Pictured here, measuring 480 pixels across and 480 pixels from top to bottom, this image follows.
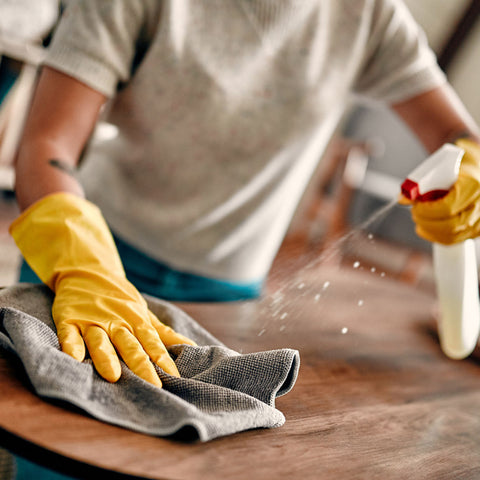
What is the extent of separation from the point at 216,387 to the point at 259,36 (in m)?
0.73

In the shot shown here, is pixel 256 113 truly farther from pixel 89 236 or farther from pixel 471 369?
pixel 471 369

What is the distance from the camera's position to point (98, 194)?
1.11 meters

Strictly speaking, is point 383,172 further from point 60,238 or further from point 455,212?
point 60,238

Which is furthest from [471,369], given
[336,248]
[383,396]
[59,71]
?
[59,71]

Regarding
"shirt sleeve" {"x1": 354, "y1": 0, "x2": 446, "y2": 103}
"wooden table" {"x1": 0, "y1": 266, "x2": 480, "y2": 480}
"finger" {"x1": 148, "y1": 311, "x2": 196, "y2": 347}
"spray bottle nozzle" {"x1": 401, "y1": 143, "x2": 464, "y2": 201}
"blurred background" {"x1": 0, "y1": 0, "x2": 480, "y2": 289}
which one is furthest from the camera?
"blurred background" {"x1": 0, "y1": 0, "x2": 480, "y2": 289}

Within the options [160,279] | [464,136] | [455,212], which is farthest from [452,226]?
[160,279]

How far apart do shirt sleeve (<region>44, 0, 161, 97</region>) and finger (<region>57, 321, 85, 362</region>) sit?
0.45 m

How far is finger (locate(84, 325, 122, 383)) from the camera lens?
0.56 metres

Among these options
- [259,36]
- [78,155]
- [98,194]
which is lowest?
[98,194]

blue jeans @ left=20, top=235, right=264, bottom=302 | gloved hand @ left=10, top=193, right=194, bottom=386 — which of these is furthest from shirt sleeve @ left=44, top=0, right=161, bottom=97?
blue jeans @ left=20, top=235, right=264, bottom=302

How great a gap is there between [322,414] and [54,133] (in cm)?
62

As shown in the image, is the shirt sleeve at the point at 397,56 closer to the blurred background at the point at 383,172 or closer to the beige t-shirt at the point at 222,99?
the beige t-shirt at the point at 222,99

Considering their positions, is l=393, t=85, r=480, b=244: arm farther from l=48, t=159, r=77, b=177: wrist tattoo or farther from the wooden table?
l=48, t=159, r=77, b=177: wrist tattoo

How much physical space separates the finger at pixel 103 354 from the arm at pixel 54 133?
29 centimetres
